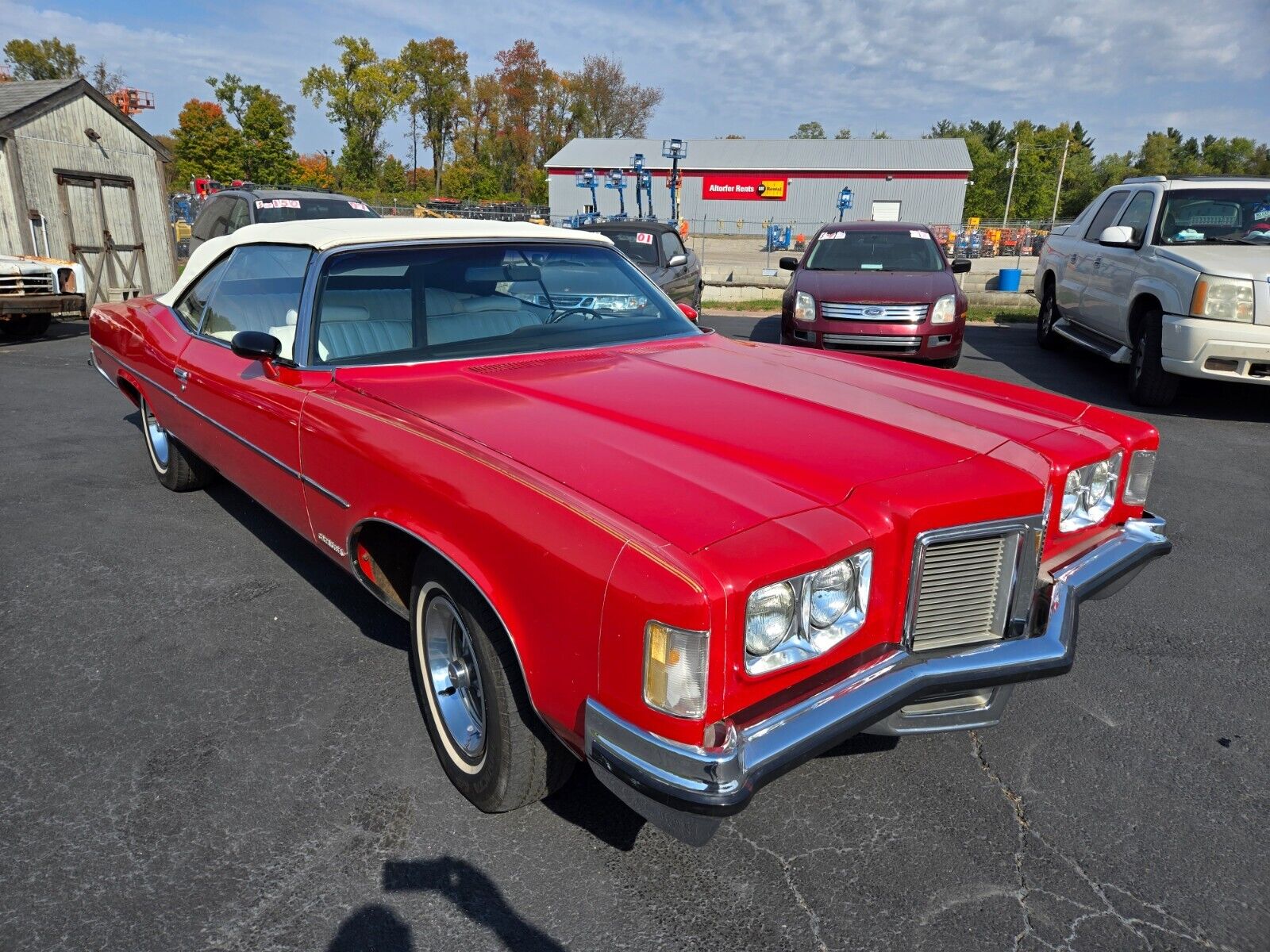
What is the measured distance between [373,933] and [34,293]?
1162 cm

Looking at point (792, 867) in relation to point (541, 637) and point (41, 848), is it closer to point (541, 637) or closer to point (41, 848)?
point (541, 637)

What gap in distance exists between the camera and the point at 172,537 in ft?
14.6

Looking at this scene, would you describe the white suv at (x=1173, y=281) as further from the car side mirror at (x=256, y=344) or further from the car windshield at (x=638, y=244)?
the car side mirror at (x=256, y=344)

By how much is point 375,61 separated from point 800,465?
74381 mm

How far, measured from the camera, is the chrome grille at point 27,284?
10.4m

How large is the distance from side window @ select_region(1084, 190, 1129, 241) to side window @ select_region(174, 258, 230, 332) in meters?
8.05

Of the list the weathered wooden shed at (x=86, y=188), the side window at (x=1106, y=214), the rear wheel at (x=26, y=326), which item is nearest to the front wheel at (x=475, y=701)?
the side window at (x=1106, y=214)

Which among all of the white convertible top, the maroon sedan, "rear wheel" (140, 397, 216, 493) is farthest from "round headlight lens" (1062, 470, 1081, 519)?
the maroon sedan

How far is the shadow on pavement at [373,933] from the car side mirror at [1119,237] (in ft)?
25.3

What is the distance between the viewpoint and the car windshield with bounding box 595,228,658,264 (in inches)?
437

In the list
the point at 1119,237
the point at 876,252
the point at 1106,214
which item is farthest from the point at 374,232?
the point at 1106,214

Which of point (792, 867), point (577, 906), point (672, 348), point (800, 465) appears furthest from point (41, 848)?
point (672, 348)

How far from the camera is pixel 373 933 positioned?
203 centimetres

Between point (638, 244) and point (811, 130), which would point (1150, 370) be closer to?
point (638, 244)
